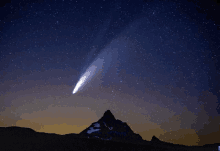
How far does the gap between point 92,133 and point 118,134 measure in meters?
30.3

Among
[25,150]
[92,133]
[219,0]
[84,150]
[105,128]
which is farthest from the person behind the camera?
[105,128]

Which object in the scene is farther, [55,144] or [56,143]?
[56,143]

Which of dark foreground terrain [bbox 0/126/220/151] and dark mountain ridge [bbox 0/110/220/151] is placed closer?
dark foreground terrain [bbox 0/126/220/151]

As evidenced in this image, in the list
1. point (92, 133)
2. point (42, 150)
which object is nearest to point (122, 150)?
point (42, 150)

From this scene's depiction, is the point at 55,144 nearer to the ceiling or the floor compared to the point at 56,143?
nearer to the floor

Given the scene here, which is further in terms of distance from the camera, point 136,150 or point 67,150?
point 136,150

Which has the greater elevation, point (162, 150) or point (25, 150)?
point (25, 150)

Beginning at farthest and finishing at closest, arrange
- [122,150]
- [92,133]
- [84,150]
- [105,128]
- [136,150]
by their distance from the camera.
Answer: [105,128] < [92,133] < [136,150] < [122,150] < [84,150]

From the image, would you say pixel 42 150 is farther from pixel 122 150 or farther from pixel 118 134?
pixel 118 134

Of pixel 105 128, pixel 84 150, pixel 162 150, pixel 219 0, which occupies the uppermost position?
pixel 105 128

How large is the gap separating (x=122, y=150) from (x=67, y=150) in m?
14.9

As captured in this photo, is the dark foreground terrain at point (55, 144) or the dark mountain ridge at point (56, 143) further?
the dark mountain ridge at point (56, 143)

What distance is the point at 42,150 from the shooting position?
28.3m

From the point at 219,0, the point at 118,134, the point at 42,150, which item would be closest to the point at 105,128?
the point at 118,134
